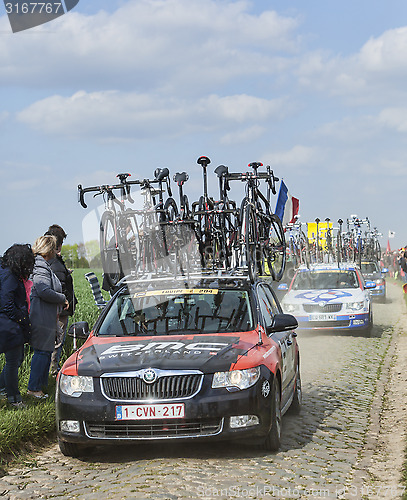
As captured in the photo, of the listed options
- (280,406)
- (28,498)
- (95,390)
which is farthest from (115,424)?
(280,406)

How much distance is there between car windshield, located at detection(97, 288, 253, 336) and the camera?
309 inches

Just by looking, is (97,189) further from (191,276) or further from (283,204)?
(283,204)

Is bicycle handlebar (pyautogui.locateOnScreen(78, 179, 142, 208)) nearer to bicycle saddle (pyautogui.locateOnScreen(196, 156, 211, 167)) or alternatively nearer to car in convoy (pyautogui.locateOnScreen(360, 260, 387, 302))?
bicycle saddle (pyautogui.locateOnScreen(196, 156, 211, 167))

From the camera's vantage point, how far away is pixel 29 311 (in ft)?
30.3

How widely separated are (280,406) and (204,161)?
14.8 feet

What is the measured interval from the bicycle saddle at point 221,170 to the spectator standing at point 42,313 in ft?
8.97

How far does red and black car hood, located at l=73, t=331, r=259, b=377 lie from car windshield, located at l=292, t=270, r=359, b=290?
12018 mm

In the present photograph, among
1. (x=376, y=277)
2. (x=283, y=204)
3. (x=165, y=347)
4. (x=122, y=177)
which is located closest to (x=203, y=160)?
(x=122, y=177)

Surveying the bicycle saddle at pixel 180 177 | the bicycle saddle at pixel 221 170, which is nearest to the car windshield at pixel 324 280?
the bicycle saddle at pixel 180 177

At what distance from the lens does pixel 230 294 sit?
8.25 meters

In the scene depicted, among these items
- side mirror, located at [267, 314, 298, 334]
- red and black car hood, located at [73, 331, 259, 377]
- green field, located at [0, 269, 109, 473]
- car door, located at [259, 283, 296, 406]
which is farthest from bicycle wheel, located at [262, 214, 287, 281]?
green field, located at [0, 269, 109, 473]

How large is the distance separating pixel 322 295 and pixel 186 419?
1223 cm

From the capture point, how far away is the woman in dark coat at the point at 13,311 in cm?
848

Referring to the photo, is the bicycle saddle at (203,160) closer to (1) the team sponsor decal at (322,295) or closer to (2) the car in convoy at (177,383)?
(2) the car in convoy at (177,383)
